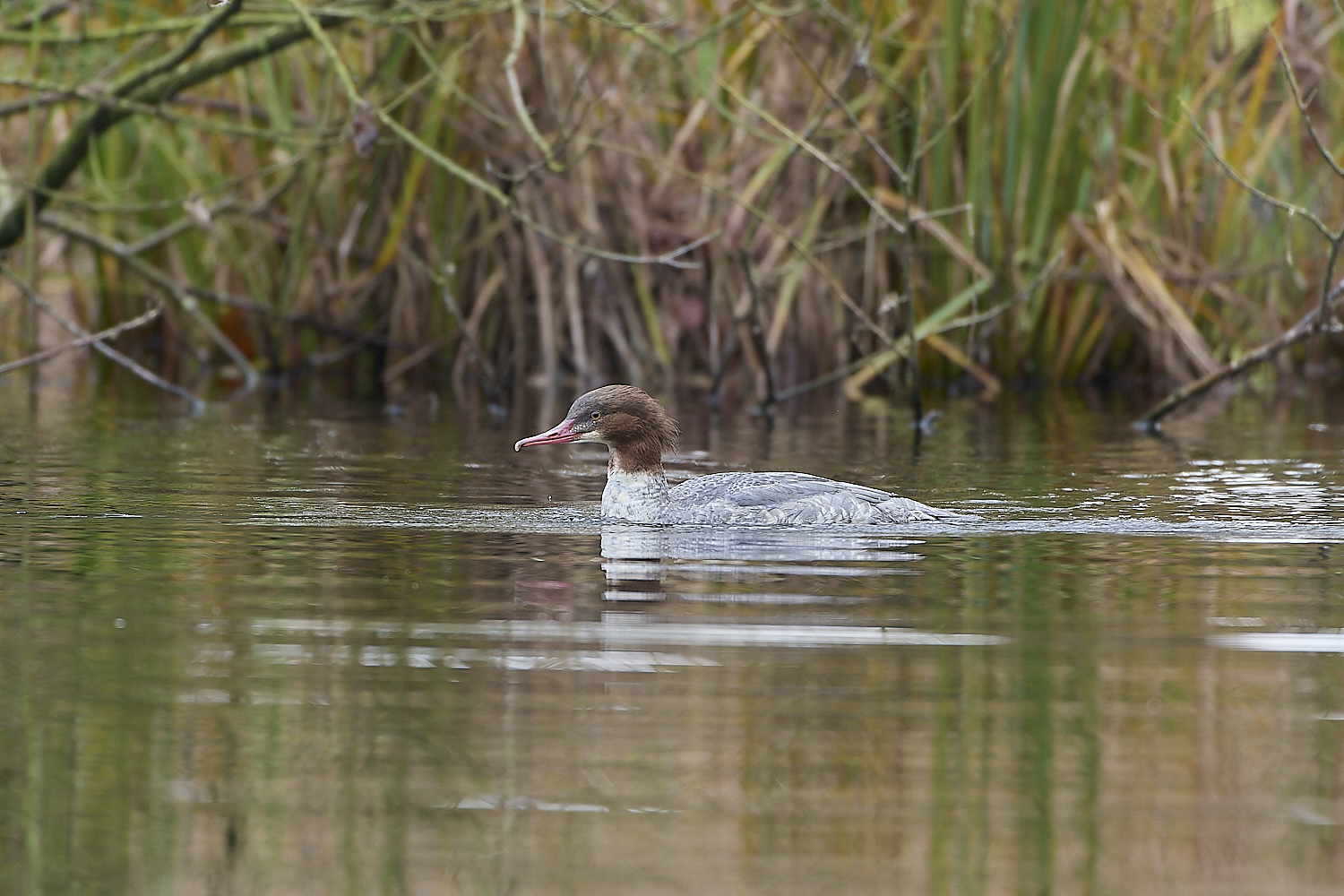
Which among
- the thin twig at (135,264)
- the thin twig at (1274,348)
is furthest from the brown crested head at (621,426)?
the thin twig at (135,264)

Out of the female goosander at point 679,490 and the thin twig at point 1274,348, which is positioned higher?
the thin twig at point 1274,348

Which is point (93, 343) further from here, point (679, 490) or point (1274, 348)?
point (1274, 348)

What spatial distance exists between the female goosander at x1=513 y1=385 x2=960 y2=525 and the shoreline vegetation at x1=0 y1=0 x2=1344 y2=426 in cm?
357

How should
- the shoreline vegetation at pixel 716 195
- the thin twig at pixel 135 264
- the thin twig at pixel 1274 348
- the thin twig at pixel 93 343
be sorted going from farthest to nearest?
1. the thin twig at pixel 135 264
2. the shoreline vegetation at pixel 716 195
3. the thin twig at pixel 93 343
4. the thin twig at pixel 1274 348

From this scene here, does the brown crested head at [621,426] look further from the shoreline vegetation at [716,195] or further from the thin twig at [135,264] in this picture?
the thin twig at [135,264]

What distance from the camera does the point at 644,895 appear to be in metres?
3.29

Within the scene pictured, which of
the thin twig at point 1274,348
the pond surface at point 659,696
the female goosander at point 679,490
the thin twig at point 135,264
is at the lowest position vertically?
the pond surface at point 659,696

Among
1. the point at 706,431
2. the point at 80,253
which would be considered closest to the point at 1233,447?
the point at 706,431

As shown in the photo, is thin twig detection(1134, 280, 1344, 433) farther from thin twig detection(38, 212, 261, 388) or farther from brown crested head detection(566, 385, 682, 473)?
thin twig detection(38, 212, 261, 388)

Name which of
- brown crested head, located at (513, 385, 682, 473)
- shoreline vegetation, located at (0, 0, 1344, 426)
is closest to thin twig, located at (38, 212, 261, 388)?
shoreline vegetation, located at (0, 0, 1344, 426)

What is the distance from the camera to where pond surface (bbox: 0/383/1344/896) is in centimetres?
353

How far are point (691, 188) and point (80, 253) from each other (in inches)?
234

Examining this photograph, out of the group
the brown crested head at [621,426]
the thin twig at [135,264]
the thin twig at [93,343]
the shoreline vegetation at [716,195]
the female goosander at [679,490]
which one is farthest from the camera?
the thin twig at [135,264]

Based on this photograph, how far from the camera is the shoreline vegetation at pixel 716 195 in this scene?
13086mm
